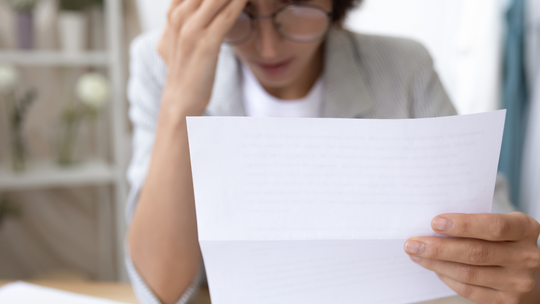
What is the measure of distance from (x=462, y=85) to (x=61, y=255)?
175 cm

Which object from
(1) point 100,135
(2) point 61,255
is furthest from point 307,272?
(2) point 61,255

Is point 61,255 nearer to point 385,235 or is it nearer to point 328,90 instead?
point 328,90

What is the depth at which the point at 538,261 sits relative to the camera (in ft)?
1.51

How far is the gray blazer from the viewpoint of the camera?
0.82 metres

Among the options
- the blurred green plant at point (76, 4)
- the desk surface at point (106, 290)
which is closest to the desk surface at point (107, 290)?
the desk surface at point (106, 290)

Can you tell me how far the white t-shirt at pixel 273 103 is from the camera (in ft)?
2.83

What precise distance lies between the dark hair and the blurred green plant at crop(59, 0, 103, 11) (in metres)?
1.07

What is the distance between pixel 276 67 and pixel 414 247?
0.43m

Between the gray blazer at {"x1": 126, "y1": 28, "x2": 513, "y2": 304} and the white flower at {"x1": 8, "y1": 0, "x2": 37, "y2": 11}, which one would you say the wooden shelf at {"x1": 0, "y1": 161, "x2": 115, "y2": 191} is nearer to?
the white flower at {"x1": 8, "y1": 0, "x2": 37, "y2": 11}

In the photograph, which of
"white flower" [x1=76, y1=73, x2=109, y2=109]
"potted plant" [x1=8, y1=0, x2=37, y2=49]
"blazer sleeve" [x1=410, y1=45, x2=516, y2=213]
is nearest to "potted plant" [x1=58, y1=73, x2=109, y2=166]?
"white flower" [x1=76, y1=73, x2=109, y2=109]

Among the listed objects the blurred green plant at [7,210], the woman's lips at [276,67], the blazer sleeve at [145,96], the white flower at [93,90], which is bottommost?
the blurred green plant at [7,210]

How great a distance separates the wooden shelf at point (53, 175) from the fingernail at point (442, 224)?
1.37m

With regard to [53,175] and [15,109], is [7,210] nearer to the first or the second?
[53,175]

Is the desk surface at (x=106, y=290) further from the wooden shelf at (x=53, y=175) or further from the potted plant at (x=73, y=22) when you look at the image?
the potted plant at (x=73, y=22)
